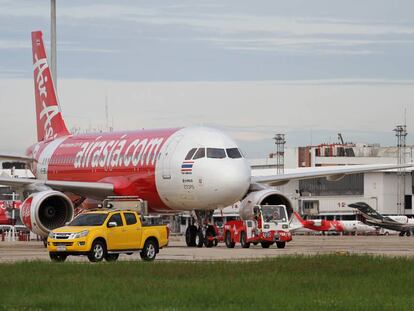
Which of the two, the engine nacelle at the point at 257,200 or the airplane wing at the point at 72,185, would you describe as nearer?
the engine nacelle at the point at 257,200

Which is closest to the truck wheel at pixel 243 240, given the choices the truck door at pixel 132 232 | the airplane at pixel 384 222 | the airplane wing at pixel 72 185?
the airplane wing at pixel 72 185

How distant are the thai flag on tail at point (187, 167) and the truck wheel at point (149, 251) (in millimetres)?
10732

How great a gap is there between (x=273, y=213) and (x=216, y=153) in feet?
14.0

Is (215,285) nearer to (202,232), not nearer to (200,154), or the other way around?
(200,154)

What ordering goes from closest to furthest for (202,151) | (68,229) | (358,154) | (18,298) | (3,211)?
(18,298)
(68,229)
(202,151)
(3,211)
(358,154)

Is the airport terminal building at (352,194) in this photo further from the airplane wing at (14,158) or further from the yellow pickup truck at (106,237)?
the yellow pickup truck at (106,237)

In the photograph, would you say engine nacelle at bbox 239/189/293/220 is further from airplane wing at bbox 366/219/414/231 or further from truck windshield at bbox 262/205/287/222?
airplane wing at bbox 366/219/414/231

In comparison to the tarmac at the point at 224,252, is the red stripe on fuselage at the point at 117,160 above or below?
above

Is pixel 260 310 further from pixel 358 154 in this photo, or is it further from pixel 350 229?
pixel 358 154

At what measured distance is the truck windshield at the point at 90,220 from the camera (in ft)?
118

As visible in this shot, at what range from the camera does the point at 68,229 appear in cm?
3519

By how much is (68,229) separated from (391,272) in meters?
12.0

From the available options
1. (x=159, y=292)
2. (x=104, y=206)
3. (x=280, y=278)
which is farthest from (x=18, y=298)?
(x=104, y=206)

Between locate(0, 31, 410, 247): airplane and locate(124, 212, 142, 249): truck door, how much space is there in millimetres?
10076
